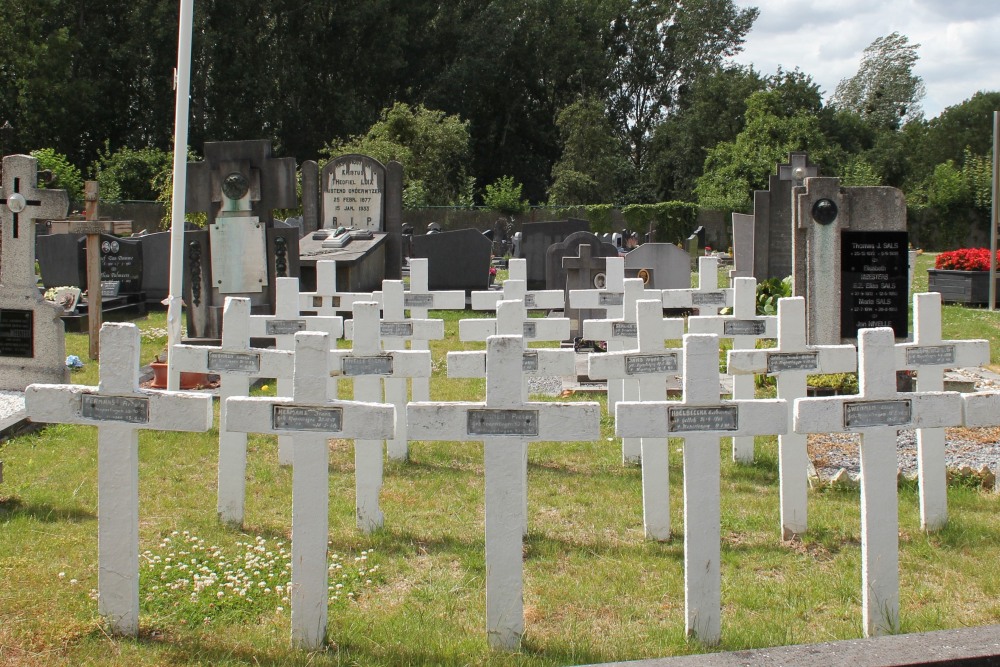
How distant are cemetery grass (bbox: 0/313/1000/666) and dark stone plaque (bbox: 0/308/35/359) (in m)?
1.74

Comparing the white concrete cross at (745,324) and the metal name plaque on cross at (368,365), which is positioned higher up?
the white concrete cross at (745,324)

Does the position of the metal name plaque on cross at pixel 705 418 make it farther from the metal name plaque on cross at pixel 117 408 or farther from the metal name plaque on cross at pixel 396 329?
the metal name plaque on cross at pixel 396 329

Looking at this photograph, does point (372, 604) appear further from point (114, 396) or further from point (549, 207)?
point (549, 207)

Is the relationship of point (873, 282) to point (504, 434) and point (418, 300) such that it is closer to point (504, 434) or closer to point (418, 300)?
point (418, 300)

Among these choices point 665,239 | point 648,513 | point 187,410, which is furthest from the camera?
point 665,239

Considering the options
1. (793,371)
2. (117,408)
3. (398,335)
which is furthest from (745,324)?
(117,408)

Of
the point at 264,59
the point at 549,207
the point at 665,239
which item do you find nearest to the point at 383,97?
the point at 264,59

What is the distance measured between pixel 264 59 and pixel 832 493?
4057cm

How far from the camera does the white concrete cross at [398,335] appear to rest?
6656mm

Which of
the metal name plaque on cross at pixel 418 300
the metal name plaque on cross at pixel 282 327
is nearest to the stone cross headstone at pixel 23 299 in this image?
the metal name plaque on cross at pixel 282 327

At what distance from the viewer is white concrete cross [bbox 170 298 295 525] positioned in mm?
5215

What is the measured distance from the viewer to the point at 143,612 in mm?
4113

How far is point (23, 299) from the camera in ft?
28.3

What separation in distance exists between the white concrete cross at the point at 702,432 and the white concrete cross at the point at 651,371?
3.86 feet
